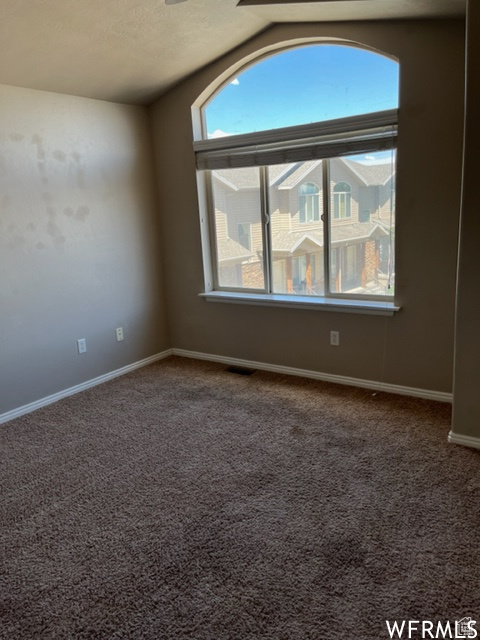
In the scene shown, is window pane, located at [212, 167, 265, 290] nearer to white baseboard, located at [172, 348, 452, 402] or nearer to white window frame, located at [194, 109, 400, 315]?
white window frame, located at [194, 109, 400, 315]

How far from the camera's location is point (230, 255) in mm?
4152

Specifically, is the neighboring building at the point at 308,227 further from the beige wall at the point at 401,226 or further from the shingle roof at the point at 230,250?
the beige wall at the point at 401,226

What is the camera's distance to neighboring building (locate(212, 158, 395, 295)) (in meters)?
3.31

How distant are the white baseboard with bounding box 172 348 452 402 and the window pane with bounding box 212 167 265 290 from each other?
685 millimetres

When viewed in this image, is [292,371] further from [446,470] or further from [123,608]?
[123,608]

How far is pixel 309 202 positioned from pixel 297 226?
210mm

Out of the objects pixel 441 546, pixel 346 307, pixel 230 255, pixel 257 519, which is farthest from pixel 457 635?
pixel 230 255

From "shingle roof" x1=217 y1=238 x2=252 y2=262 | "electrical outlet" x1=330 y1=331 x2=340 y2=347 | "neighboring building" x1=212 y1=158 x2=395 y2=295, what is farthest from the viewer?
"shingle roof" x1=217 y1=238 x2=252 y2=262

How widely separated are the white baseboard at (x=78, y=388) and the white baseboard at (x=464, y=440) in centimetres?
268

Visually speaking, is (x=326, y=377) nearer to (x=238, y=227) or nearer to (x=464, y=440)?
(x=464, y=440)

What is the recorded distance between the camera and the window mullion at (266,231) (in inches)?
149

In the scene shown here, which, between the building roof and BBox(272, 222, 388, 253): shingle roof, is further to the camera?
BBox(272, 222, 388, 253): shingle roof

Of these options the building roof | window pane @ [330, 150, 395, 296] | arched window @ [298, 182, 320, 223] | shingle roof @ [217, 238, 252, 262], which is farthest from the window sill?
the building roof

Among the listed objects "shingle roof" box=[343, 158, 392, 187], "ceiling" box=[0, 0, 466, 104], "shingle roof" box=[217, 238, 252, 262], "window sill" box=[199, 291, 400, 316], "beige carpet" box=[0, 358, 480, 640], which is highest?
"ceiling" box=[0, 0, 466, 104]
